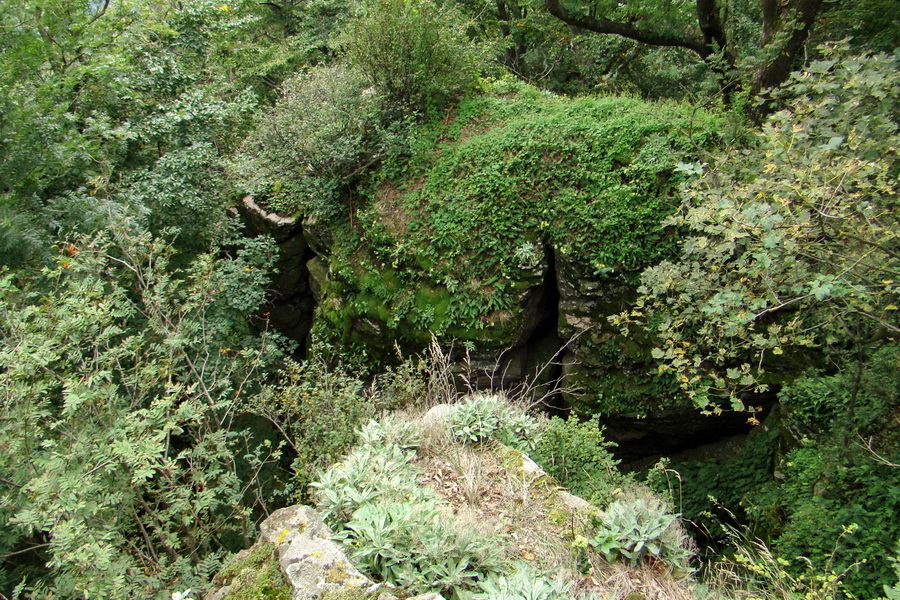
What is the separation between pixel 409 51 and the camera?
820 centimetres

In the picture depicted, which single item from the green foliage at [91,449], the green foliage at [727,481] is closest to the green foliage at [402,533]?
the green foliage at [91,449]

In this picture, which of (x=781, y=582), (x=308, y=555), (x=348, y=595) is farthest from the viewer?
(x=781, y=582)

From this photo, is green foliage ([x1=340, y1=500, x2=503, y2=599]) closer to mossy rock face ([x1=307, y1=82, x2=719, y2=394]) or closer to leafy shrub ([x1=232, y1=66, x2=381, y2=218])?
mossy rock face ([x1=307, y1=82, x2=719, y2=394])

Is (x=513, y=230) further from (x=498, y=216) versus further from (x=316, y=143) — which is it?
(x=316, y=143)

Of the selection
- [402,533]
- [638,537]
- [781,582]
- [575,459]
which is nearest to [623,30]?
A: [575,459]

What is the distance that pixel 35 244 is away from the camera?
190 inches

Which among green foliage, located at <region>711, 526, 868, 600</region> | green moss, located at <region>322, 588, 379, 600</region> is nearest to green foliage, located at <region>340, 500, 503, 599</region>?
green moss, located at <region>322, 588, 379, 600</region>

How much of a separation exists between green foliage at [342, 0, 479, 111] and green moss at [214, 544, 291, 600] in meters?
7.14

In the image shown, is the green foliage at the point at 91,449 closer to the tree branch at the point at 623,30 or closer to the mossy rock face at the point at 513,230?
the mossy rock face at the point at 513,230

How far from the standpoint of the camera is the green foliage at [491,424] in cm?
458

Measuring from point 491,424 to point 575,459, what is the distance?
114cm

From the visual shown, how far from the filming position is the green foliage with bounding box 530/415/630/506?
16.1 feet

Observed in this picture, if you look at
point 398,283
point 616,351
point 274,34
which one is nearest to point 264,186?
point 398,283

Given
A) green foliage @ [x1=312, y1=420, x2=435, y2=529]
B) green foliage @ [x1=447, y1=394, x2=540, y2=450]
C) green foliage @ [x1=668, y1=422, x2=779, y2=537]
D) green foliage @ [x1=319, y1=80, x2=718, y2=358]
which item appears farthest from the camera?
green foliage @ [x1=319, y1=80, x2=718, y2=358]
